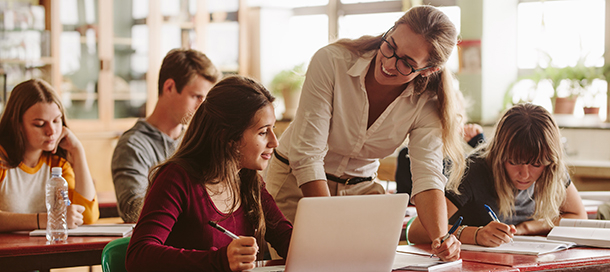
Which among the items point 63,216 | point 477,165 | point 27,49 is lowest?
point 63,216

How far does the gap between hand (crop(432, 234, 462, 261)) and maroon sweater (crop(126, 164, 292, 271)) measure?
1.33 ft

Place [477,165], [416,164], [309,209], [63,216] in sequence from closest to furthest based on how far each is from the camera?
[309,209] < [416,164] < [63,216] < [477,165]

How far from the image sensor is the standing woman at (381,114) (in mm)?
1704

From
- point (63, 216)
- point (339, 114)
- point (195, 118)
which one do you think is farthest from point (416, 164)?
point (63, 216)

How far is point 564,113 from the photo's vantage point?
15.3ft

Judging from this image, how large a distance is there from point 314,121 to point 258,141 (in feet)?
0.87

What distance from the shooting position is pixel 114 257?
158 centimetres

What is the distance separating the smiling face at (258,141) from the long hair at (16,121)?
101 centimetres

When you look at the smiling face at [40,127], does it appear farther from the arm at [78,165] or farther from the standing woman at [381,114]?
the standing woman at [381,114]

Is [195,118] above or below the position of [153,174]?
above

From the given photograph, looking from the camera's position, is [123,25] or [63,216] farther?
[123,25]

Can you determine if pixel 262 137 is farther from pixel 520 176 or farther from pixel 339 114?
pixel 520 176

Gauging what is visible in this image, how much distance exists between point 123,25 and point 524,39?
3272 millimetres

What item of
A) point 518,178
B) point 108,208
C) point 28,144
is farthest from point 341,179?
point 108,208
